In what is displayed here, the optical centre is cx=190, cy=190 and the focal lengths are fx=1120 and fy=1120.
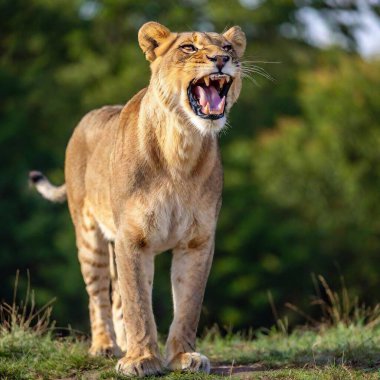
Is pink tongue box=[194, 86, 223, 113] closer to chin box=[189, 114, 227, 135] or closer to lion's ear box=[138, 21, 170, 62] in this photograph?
chin box=[189, 114, 227, 135]

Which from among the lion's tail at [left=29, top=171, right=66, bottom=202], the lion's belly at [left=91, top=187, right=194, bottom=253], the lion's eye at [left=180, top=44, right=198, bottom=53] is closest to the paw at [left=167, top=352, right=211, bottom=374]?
the lion's belly at [left=91, top=187, right=194, bottom=253]

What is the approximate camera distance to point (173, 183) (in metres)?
6.22

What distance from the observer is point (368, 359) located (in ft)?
21.7

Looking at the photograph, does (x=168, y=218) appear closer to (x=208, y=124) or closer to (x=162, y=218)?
(x=162, y=218)

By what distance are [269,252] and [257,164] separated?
3886 mm

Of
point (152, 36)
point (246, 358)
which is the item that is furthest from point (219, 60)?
point (246, 358)

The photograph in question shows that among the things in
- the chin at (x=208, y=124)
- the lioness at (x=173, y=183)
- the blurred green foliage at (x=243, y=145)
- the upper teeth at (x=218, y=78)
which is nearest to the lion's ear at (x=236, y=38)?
the lioness at (x=173, y=183)

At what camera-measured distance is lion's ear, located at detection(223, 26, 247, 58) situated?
21.5 ft

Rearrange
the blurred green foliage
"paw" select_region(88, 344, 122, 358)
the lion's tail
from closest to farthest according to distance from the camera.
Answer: "paw" select_region(88, 344, 122, 358)
the lion's tail
the blurred green foliage

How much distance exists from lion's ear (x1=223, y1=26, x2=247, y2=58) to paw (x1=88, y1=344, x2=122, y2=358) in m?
2.07

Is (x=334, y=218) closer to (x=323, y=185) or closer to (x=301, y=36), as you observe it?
(x=323, y=185)

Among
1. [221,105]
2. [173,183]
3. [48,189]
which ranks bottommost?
[48,189]

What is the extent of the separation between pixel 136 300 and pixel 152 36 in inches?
60.1

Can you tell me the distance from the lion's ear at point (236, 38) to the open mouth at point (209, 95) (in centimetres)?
49
